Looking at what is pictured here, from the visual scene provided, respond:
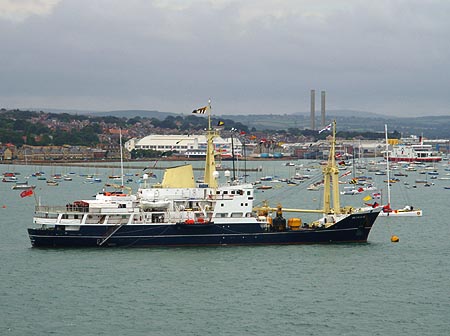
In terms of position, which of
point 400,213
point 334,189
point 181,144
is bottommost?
point 400,213

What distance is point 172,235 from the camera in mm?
40625

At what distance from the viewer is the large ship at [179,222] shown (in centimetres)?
4034

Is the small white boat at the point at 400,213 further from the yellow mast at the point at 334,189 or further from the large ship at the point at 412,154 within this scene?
the large ship at the point at 412,154

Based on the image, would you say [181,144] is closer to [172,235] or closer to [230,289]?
[172,235]

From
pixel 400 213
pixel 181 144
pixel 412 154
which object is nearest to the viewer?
pixel 400 213

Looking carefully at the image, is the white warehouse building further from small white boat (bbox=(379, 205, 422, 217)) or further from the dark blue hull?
the dark blue hull

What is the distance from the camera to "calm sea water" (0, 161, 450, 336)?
1097 inches

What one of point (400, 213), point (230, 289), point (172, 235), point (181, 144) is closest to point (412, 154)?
point (181, 144)

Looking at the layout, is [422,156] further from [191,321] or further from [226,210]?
[191,321]

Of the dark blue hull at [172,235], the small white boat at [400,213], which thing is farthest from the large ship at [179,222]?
the small white boat at [400,213]

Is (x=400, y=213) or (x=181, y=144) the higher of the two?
(x=181, y=144)

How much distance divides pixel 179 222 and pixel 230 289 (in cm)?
867

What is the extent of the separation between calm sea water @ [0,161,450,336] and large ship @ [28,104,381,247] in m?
0.67

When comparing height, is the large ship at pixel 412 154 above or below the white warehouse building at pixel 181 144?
below
